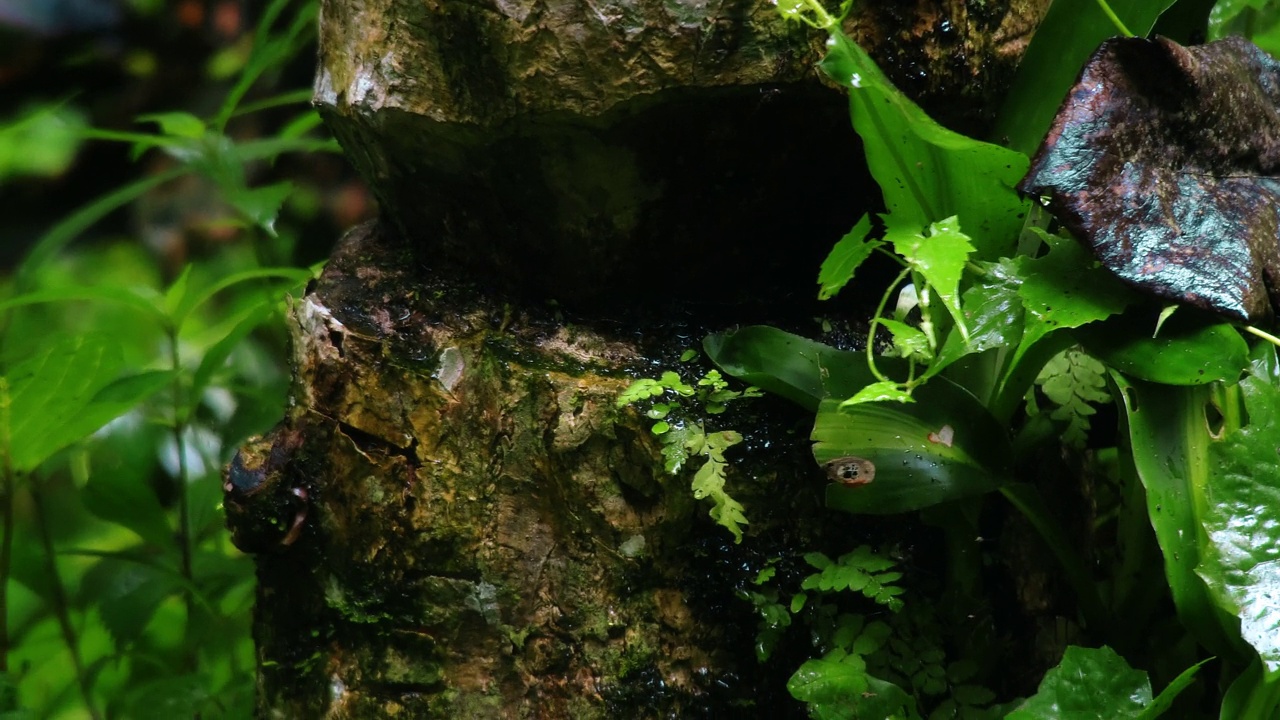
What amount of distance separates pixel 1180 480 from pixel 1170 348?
0.16 m

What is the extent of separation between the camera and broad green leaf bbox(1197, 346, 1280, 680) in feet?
3.31

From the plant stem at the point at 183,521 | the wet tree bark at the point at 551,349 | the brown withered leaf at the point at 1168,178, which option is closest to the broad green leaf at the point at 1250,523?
the brown withered leaf at the point at 1168,178

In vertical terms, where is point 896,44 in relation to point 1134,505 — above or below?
above

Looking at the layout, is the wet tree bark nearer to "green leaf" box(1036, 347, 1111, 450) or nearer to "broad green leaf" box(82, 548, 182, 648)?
"green leaf" box(1036, 347, 1111, 450)

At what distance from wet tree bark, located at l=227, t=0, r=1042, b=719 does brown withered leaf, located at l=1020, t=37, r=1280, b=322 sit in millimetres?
253

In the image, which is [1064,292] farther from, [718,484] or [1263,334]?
[718,484]

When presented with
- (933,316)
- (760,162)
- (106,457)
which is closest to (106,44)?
(106,457)

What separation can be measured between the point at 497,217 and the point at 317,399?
1.29ft

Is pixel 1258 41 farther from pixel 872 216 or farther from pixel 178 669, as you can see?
pixel 178 669

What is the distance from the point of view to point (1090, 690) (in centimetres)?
112

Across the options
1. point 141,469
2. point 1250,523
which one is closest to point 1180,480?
point 1250,523

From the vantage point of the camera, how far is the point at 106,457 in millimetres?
2354

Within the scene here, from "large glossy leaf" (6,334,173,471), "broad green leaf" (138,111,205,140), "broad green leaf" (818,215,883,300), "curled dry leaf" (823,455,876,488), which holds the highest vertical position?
"broad green leaf" (818,215,883,300)

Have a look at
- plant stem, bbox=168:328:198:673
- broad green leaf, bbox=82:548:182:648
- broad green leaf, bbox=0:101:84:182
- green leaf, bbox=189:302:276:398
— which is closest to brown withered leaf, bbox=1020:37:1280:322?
green leaf, bbox=189:302:276:398
